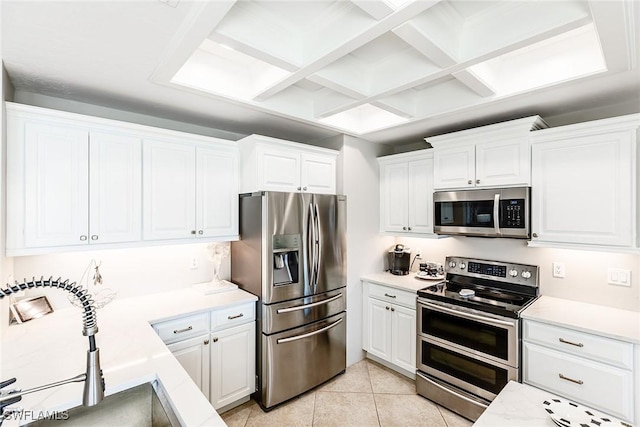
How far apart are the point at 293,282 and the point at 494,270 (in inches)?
74.7

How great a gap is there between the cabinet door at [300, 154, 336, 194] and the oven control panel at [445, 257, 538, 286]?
1474 millimetres

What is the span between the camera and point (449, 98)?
2500 millimetres

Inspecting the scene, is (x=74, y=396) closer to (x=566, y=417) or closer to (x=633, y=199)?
(x=566, y=417)

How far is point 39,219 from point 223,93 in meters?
1.43

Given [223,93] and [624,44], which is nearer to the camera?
[624,44]

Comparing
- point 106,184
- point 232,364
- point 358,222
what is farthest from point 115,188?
point 358,222

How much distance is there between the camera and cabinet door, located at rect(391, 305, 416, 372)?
2861 mm

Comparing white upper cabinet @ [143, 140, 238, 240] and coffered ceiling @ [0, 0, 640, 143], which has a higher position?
coffered ceiling @ [0, 0, 640, 143]

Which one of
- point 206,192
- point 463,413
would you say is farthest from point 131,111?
point 463,413

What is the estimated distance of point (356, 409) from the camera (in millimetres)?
2545

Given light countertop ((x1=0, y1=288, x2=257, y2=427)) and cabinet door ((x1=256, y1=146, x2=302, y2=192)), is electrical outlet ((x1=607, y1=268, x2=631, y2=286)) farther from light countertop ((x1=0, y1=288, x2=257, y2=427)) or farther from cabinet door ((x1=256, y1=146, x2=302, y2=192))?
light countertop ((x1=0, y1=288, x2=257, y2=427))

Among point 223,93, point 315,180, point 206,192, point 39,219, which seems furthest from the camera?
point 315,180

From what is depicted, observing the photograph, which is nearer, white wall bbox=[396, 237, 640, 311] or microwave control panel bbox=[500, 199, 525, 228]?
white wall bbox=[396, 237, 640, 311]

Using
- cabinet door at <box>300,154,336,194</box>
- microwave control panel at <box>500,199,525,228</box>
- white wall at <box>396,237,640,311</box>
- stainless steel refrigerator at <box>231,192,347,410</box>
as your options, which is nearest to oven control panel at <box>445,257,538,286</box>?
white wall at <box>396,237,640,311</box>
